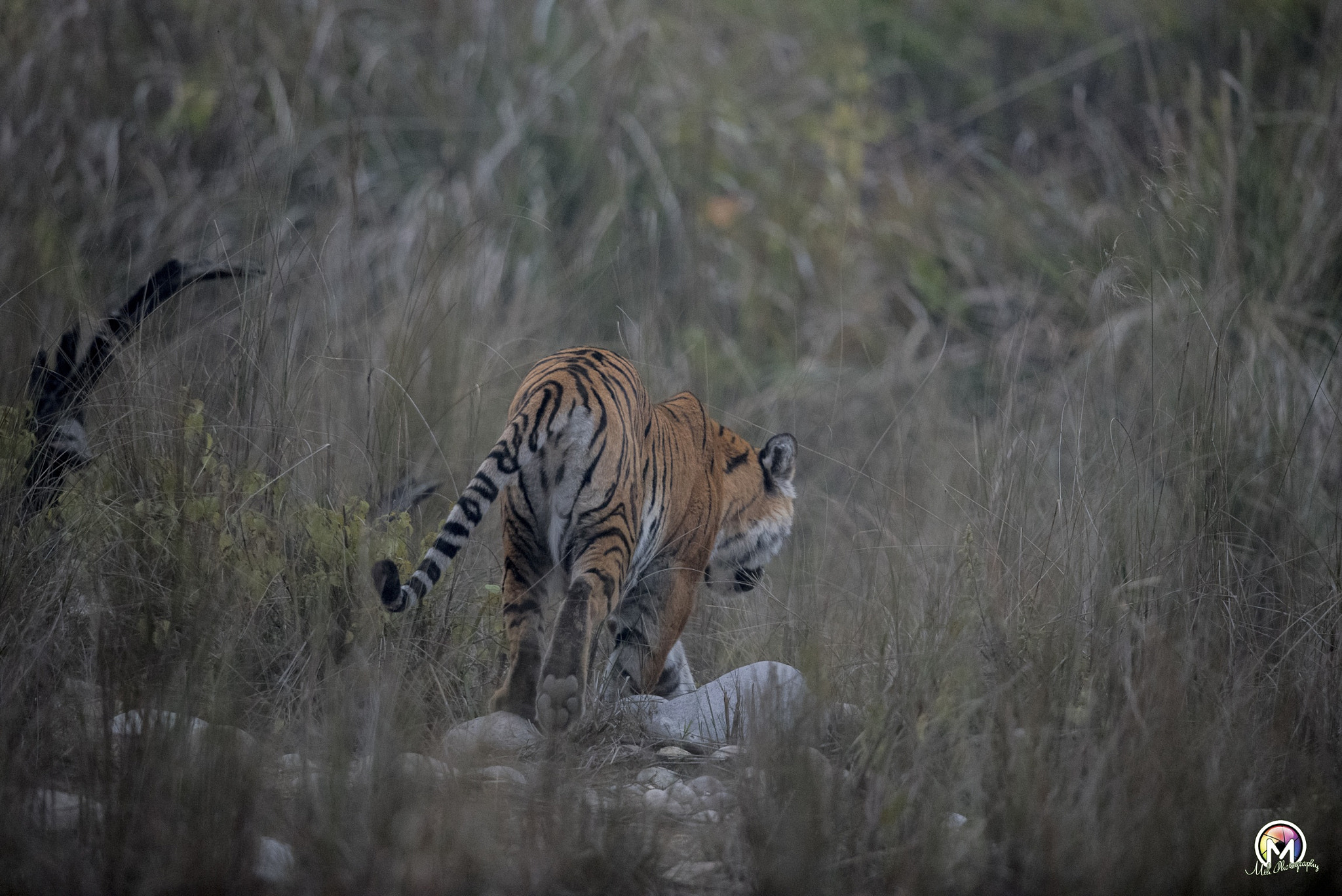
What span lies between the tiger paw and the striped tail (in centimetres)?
40

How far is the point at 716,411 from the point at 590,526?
2.32m

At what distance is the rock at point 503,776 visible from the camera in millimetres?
2697

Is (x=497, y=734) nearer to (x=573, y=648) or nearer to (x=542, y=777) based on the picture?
(x=573, y=648)

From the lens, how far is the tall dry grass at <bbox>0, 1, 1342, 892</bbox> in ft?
7.84

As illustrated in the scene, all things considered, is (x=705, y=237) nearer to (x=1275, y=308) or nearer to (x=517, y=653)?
(x=1275, y=308)

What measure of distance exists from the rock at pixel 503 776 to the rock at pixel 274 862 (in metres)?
0.50

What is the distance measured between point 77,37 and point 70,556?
510cm

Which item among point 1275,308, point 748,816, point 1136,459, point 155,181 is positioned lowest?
point 748,816

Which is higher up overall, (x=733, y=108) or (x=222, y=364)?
(x=733, y=108)

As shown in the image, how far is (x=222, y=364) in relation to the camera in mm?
3914

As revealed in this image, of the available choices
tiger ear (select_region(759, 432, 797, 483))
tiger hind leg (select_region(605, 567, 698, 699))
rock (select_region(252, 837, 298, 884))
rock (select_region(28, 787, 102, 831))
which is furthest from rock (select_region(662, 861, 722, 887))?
tiger ear (select_region(759, 432, 797, 483))

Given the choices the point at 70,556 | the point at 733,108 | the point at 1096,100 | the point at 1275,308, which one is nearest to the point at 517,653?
the point at 70,556

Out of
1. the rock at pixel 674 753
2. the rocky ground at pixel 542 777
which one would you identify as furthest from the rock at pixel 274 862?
the rock at pixel 674 753

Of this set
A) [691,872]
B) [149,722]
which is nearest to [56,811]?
[149,722]
